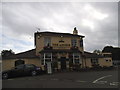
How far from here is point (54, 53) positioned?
26297 mm

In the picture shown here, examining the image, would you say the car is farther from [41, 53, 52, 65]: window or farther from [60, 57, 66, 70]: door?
[60, 57, 66, 70]: door

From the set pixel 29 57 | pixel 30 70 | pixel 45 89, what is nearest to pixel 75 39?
pixel 29 57

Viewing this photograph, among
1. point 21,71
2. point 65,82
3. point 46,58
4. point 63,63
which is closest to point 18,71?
point 21,71

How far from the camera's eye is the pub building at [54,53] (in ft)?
85.5

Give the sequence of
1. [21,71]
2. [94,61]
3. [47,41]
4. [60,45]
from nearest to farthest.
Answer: [21,71] < [47,41] < [60,45] < [94,61]

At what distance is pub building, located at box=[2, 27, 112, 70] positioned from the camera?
26047 mm

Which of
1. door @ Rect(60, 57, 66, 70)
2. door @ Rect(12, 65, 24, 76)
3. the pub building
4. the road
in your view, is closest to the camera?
the road

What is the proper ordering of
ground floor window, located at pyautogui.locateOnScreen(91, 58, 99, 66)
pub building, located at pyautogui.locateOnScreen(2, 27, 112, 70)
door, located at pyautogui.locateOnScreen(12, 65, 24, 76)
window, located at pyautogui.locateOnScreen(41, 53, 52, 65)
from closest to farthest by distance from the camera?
door, located at pyautogui.locateOnScreen(12, 65, 24, 76), window, located at pyautogui.locateOnScreen(41, 53, 52, 65), pub building, located at pyautogui.locateOnScreen(2, 27, 112, 70), ground floor window, located at pyautogui.locateOnScreen(91, 58, 99, 66)

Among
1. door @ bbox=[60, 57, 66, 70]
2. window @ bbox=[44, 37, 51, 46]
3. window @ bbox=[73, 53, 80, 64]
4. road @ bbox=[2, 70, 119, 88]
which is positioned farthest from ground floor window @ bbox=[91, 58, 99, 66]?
road @ bbox=[2, 70, 119, 88]

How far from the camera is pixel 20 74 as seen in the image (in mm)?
18953

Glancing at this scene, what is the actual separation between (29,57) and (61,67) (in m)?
5.15

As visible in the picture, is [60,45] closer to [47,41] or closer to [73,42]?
[47,41]

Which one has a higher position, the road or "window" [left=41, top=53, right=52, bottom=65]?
"window" [left=41, top=53, right=52, bottom=65]

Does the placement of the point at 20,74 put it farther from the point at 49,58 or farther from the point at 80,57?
the point at 80,57
